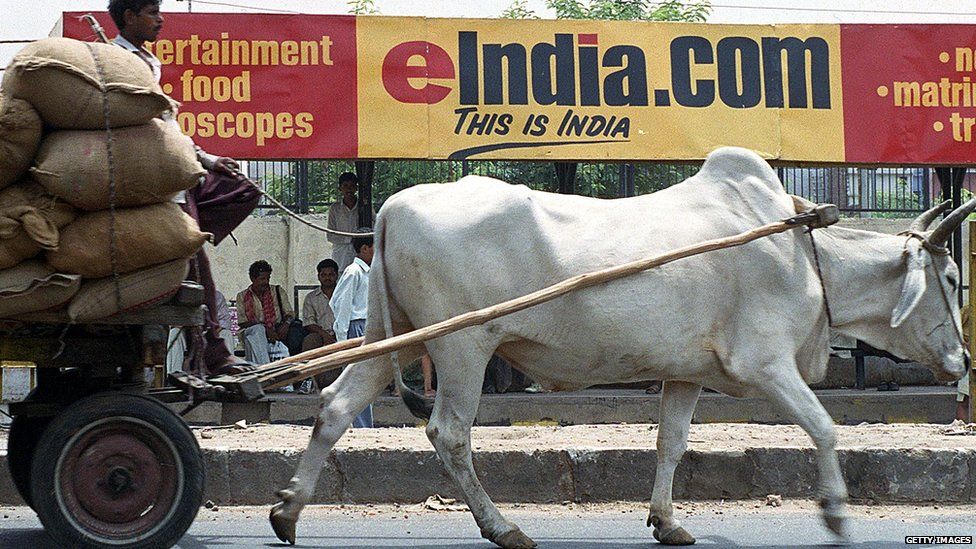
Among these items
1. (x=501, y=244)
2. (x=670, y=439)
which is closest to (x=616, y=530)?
(x=670, y=439)

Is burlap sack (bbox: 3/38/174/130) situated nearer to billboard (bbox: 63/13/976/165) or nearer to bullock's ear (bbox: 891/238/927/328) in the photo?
bullock's ear (bbox: 891/238/927/328)

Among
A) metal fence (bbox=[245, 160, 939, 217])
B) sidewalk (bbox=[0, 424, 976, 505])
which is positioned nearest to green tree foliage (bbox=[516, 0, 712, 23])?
metal fence (bbox=[245, 160, 939, 217])

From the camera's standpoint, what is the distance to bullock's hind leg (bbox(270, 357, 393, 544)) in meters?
5.36

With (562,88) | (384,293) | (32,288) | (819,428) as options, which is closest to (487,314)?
(384,293)

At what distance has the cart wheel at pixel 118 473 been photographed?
4.61 m

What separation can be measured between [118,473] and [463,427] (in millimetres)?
1480

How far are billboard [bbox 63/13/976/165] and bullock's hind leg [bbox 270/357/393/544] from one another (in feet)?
17.6

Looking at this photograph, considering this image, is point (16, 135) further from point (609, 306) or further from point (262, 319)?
point (262, 319)

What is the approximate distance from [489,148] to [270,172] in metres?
4.38

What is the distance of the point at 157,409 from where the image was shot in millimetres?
4738

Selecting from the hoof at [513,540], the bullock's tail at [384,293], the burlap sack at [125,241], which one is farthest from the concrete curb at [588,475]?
the burlap sack at [125,241]

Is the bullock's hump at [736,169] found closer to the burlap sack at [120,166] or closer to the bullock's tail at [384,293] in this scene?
the bullock's tail at [384,293]

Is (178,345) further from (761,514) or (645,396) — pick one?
(761,514)

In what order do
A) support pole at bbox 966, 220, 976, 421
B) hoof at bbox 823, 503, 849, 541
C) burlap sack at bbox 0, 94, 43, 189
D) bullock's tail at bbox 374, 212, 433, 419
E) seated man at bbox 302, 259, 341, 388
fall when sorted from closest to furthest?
burlap sack at bbox 0, 94, 43, 189 → hoof at bbox 823, 503, 849, 541 → bullock's tail at bbox 374, 212, 433, 419 → support pole at bbox 966, 220, 976, 421 → seated man at bbox 302, 259, 341, 388
